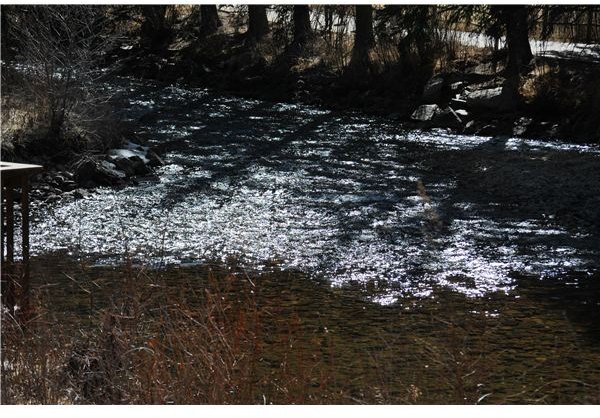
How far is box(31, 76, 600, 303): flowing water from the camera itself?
1022 cm

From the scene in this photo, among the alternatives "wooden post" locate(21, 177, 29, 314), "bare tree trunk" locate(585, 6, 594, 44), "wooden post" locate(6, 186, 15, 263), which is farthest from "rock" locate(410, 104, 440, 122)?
"wooden post" locate(6, 186, 15, 263)

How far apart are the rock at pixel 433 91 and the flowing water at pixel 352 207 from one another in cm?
133

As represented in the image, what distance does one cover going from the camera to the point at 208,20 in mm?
25500

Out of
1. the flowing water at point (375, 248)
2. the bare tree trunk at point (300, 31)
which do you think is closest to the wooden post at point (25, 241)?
the flowing water at point (375, 248)

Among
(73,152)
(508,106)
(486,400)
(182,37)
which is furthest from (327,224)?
(182,37)

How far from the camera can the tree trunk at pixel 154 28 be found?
85.8 feet

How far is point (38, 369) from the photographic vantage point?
5.64 m

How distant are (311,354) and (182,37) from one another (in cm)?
1933

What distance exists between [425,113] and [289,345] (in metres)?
11.8

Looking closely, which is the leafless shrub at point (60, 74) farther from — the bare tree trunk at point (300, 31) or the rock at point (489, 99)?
the bare tree trunk at point (300, 31)

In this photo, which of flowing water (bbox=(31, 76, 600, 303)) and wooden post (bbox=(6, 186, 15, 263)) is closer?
wooden post (bbox=(6, 186, 15, 263))

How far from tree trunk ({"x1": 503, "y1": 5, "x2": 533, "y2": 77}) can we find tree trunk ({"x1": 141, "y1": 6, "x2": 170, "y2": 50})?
32.3ft

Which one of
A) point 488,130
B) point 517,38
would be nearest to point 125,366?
point 488,130

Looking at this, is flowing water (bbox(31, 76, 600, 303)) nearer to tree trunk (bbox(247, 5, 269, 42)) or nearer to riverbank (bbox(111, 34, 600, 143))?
riverbank (bbox(111, 34, 600, 143))
